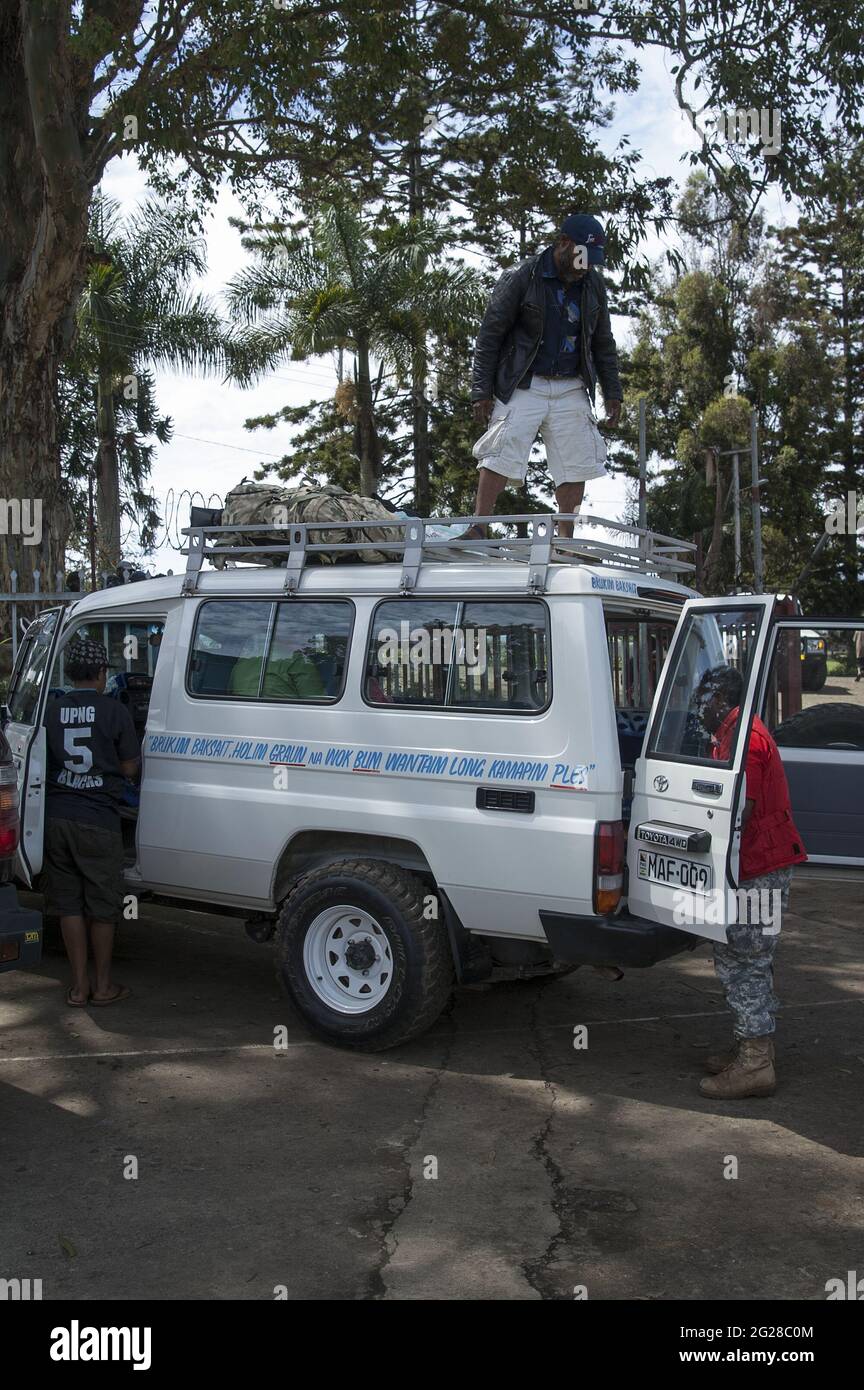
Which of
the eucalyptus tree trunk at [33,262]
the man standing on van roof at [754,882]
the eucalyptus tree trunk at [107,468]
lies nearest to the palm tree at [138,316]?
the eucalyptus tree trunk at [107,468]

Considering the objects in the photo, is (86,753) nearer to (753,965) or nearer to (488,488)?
(488,488)

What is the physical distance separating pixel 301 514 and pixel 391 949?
89.8 inches

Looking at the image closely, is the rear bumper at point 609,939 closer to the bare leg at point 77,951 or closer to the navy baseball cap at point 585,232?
the bare leg at point 77,951

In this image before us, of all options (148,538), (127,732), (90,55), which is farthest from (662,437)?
(127,732)

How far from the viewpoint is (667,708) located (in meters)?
5.18

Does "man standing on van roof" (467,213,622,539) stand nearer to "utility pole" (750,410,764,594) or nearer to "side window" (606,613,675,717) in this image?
"side window" (606,613,675,717)

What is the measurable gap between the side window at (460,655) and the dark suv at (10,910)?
5.33ft

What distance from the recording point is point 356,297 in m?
23.5

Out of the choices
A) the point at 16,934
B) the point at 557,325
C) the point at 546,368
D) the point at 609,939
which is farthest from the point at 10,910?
the point at 557,325

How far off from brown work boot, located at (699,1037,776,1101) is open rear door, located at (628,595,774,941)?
671 mm

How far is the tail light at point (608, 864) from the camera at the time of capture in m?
4.98

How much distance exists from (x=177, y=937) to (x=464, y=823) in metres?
3.43

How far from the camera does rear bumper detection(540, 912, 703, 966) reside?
16.3ft
